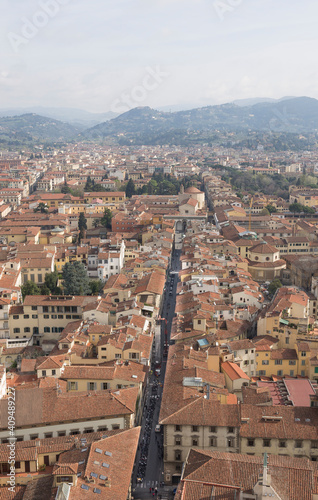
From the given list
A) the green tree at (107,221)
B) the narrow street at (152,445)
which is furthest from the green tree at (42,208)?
the narrow street at (152,445)

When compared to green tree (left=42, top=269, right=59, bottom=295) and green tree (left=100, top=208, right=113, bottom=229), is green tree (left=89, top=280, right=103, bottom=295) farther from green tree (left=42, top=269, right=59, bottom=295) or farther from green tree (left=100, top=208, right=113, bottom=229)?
green tree (left=100, top=208, right=113, bottom=229)

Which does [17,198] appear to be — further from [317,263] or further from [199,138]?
[199,138]

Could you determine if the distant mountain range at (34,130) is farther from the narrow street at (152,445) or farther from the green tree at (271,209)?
the narrow street at (152,445)

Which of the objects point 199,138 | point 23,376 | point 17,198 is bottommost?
point 23,376

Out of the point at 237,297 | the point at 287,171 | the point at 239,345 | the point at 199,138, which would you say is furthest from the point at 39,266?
the point at 199,138

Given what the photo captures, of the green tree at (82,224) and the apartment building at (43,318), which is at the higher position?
the green tree at (82,224)

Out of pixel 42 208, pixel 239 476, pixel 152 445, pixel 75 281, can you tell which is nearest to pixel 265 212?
pixel 42 208

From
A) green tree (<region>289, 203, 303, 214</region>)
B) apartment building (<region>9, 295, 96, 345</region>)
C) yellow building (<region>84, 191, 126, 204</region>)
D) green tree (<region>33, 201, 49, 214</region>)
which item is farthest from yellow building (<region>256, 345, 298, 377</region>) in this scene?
yellow building (<region>84, 191, 126, 204</region>)

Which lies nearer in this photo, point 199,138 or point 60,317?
point 60,317
